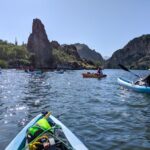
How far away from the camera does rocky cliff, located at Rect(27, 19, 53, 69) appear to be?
587 feet

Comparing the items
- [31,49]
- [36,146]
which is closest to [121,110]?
[36,146]

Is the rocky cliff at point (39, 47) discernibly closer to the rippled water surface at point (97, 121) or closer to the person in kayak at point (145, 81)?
the person in kayak at point (145, 81)

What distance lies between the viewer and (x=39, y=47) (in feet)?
616

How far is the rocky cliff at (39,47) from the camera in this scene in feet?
587

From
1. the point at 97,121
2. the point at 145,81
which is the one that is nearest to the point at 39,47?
the point at 145,81

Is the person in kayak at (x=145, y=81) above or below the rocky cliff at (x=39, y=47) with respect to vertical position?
below

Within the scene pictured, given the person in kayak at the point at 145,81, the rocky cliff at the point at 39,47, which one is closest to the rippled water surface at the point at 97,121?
the person in kayak at the point at 145,81

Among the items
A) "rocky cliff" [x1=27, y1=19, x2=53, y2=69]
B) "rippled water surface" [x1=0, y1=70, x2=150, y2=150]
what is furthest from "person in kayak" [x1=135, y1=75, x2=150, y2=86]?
"rocky cliff" [x1=27, y1=19, x2=53, y2=69]

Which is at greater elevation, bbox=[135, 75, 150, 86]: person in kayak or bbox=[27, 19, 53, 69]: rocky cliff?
bbox=[27, 19, 53, 69]: rocky cliff

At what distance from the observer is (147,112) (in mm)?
20078

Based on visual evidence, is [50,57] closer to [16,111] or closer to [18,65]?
[18,65]

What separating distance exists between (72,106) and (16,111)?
4.46 metres

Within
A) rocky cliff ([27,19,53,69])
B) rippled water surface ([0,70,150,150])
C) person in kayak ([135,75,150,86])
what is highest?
rocky cliff ([27,19,53,69])

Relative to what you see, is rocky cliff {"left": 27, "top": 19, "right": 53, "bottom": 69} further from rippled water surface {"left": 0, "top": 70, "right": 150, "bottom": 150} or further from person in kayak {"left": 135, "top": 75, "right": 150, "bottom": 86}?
rippled water surface {"left": 0, "top": 70, "right": 150, "bottom": 150}
